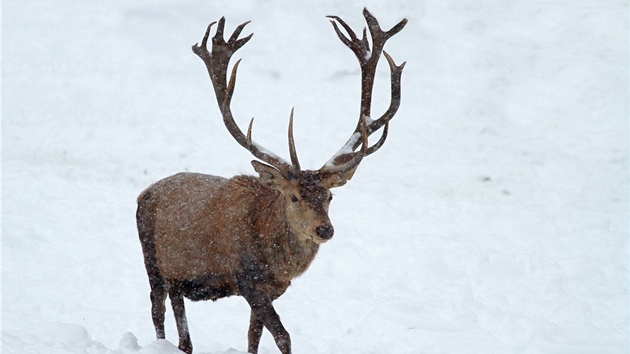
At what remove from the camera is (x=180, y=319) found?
750 cm

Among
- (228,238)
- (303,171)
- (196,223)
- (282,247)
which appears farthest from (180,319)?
(303,171)

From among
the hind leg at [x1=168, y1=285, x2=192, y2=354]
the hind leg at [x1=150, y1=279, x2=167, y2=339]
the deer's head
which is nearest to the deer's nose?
the deer's head

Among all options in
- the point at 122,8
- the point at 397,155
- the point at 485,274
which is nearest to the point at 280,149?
the point at 397,155

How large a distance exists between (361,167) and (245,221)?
7.42 m

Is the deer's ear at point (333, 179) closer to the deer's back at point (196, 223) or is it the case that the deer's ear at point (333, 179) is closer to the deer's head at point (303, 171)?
the deer's head at point (303, 171)

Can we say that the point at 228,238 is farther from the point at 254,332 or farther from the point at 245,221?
the point at 254,332

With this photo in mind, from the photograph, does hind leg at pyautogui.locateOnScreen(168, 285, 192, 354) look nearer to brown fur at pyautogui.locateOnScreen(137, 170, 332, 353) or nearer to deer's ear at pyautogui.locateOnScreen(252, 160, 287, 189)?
brown fur at pyautogui.locateOnScreen(137, 170, 332, 353)

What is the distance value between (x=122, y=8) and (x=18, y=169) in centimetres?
677

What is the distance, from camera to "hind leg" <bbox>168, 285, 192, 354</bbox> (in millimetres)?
7445

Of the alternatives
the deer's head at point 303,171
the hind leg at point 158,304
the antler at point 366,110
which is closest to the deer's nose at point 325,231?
the deer's head at point 303,171

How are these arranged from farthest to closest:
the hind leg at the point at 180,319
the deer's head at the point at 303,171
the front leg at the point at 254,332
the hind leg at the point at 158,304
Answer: the hind leg at the point at 158,304 < the hind leg at the point at 180,319 < the front leg at the point at 254,332 < the deer's head at the point at 303,171

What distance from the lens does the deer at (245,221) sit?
6691 millimetres

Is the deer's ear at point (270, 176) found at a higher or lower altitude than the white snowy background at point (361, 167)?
higher

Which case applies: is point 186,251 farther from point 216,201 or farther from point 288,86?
point 288,86
